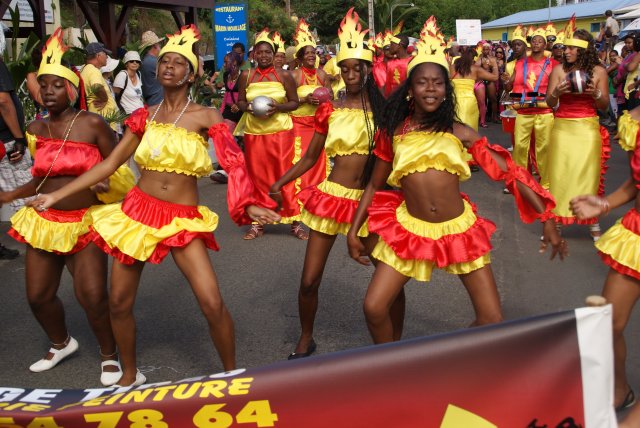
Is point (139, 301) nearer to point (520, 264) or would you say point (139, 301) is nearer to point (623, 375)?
point (520, 264)

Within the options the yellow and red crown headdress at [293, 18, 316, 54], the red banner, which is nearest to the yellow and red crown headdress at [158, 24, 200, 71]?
the red banner

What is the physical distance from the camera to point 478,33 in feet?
71.1

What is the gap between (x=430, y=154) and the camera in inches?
162

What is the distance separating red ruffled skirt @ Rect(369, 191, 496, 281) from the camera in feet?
13.3

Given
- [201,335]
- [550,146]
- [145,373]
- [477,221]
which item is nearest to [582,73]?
[550,146]

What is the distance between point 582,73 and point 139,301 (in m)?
4.34

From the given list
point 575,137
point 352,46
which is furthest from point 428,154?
point 575,137

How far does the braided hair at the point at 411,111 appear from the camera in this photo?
4.18 meters

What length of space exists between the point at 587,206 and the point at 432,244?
2.56 ft

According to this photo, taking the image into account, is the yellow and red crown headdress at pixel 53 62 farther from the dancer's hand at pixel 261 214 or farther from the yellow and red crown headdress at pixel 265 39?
the yellow and red crown headdress at pixel 265 39

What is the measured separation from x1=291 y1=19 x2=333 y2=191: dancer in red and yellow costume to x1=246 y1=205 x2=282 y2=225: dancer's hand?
433 cm

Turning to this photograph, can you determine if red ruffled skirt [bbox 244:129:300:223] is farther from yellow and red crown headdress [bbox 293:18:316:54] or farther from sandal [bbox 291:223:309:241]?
yellow and red crown headdress [bbox 293:18:316:54]

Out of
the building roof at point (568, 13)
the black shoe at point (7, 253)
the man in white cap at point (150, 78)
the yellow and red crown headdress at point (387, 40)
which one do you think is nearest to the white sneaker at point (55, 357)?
the black shoe at point (7, 253)

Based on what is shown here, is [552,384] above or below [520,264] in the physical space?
above
